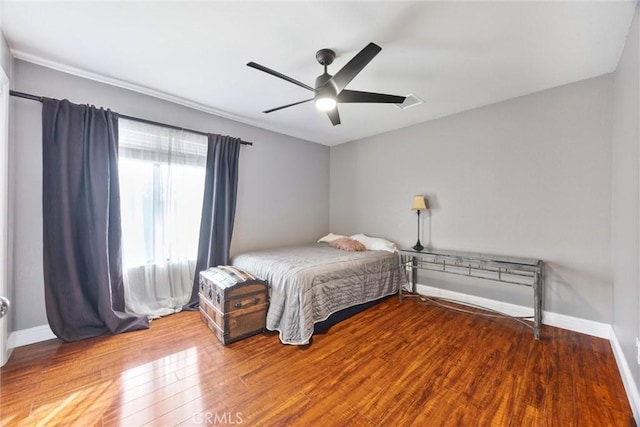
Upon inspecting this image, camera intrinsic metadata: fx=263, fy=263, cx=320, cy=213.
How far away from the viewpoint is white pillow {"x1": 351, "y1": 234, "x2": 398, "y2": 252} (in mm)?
3753

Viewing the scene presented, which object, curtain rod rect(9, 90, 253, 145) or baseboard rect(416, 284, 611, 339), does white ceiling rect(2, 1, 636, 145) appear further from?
baseboard rect(416, 284, 611, 339)

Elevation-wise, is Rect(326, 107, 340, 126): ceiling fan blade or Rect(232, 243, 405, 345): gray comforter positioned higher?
Rect(326, 107, 340, 126): ceiling fan blade

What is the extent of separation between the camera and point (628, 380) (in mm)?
1721

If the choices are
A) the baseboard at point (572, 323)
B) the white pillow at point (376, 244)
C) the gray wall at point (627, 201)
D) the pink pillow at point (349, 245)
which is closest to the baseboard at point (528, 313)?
the baseboard at point (572, 323)

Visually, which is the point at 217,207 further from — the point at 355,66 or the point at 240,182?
the point at 355,66

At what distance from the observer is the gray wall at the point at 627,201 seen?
5.41ft

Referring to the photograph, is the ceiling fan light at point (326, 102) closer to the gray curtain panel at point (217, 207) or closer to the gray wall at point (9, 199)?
the gray curtain panel at point (217, 207)

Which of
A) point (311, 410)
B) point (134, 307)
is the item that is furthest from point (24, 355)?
point (311, 410)

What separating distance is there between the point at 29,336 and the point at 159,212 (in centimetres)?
145

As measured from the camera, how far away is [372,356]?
2160mm

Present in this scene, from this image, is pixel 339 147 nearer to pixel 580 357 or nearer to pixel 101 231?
pixel 101 231

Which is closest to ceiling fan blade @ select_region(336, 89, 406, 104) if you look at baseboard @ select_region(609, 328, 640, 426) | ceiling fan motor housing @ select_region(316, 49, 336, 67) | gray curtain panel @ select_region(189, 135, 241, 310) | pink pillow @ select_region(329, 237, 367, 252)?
ceiling fan motor housing @ select_region(316, 49, 336, 67)

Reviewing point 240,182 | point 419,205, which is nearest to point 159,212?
point 240,182

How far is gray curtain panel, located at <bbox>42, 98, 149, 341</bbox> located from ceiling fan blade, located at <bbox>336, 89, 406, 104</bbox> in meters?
2.24
